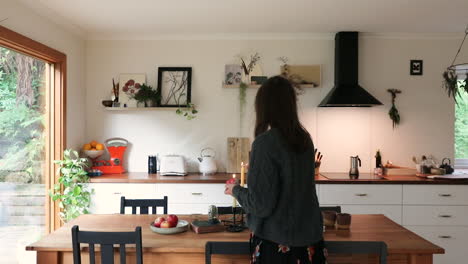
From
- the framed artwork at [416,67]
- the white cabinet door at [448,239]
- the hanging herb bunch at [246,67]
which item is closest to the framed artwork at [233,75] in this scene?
the hanging herb bunch at [246,67]

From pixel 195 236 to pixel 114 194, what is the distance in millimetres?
1991

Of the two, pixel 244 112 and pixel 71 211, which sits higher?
pixel 244 112

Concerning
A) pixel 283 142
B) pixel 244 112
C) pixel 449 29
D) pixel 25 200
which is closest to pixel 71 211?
pixel 25 200

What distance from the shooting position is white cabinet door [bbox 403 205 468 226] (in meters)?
3.82

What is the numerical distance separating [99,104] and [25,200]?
1460 millimetres

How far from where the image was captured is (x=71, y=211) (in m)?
3.72

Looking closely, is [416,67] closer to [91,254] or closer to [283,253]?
[283,253]

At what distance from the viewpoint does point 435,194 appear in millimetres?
3812

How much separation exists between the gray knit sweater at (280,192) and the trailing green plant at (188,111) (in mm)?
2634

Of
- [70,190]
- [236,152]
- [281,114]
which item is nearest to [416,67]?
[236,152]

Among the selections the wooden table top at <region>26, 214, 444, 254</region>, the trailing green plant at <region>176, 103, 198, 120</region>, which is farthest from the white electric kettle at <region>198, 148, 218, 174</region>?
the wooden table top at <region>26, 214, 444, 254</region>

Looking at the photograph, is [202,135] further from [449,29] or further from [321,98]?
[449,29]

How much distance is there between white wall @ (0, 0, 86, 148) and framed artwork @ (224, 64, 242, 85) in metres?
1.55

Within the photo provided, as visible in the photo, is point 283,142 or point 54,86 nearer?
point 283,142
